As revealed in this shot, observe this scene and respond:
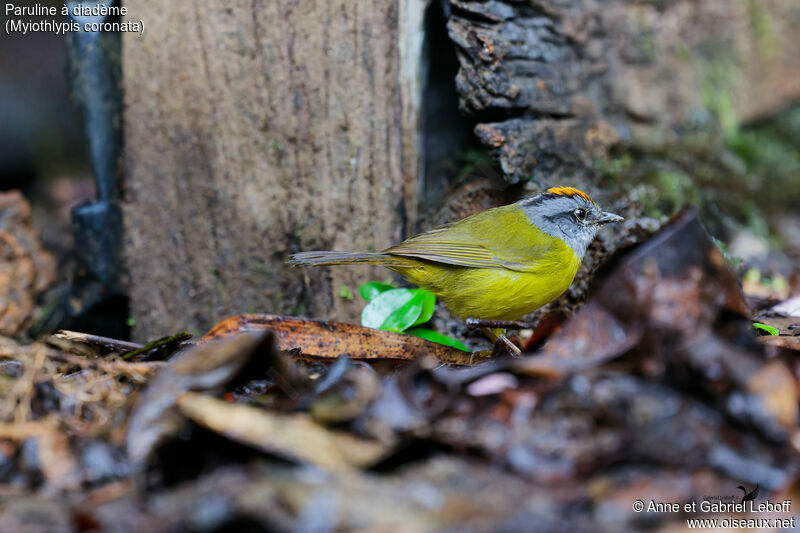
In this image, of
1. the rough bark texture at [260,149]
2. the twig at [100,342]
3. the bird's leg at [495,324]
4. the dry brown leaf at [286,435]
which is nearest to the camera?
the dry brown leaf at [286,435]

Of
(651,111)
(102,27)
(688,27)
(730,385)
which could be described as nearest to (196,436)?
(730,385)

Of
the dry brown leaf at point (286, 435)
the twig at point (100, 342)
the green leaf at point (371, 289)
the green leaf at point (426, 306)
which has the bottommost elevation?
the green leaf at point (426, 306)

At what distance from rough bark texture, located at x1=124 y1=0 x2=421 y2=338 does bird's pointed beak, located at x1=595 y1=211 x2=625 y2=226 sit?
1150mm

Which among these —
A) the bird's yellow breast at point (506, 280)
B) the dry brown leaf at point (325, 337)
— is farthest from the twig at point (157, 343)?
the bird's yellow breast at point (506, 280)

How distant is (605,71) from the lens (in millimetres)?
4562

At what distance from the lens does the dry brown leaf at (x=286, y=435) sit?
1650 mm

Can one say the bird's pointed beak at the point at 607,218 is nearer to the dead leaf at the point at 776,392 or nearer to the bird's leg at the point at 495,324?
the bird's leg at the point at 495,324

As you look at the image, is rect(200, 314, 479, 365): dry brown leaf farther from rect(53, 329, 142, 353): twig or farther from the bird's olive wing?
the bird's olive wing

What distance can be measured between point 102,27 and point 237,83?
92 cm

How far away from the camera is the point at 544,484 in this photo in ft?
5.33

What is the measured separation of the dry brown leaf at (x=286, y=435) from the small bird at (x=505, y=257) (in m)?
2.00

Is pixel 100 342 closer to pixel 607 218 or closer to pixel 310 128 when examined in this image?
pixel 310 128

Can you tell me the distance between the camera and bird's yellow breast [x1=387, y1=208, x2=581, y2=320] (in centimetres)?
388

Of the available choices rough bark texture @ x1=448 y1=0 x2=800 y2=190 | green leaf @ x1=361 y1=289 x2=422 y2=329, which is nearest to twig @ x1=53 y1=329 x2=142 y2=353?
green leaf @ x1=361 y1=289 x2=422 y2=329
